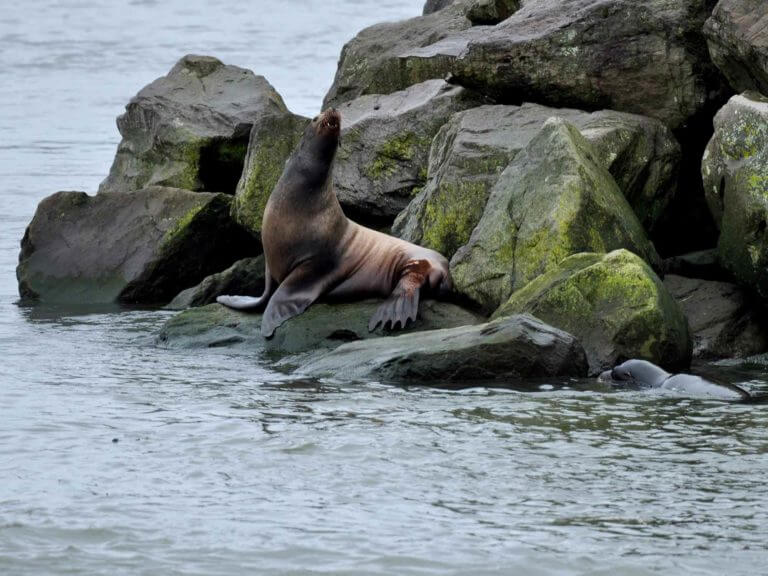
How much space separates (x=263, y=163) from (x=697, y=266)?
3883 mm

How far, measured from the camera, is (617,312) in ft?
28.8

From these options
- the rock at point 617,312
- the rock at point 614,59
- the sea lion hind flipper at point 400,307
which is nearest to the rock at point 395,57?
the rock at point 614,59

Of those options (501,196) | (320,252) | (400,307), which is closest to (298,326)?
(400,307)

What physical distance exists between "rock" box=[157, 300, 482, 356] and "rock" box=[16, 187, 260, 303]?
2.00 m

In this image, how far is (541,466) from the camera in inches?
261

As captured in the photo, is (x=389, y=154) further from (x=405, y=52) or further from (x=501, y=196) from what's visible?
(x=405, y=52)

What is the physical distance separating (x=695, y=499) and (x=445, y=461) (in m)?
1.22

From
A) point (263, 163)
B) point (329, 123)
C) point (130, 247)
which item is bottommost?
point (130, 247)

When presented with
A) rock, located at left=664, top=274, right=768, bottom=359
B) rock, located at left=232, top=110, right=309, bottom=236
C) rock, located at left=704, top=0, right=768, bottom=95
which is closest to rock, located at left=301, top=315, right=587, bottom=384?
rock, located at left=664, top=274, right=768, bottom=359

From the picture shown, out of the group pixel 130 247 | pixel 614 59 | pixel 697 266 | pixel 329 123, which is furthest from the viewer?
pixel 130 247

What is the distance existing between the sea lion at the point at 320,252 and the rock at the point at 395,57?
9.45 feet

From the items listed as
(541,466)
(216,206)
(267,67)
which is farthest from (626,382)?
(267,67)

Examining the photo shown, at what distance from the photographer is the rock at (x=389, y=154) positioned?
12.0 metres

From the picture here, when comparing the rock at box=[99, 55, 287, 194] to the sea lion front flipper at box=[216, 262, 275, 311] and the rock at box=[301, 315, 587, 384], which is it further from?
the rock at box=[301, 315, 587, 384]
